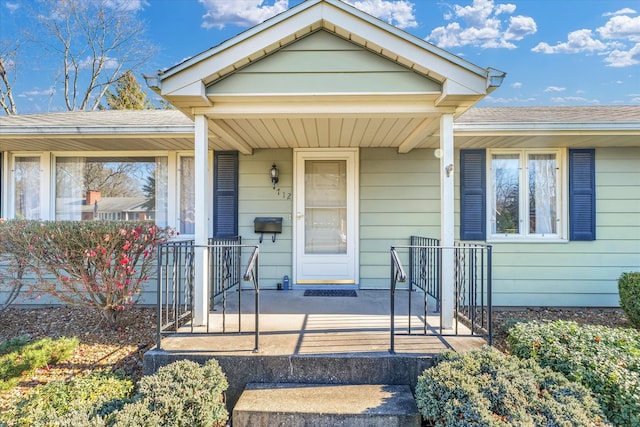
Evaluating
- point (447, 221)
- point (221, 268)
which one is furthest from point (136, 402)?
point (447, 221)

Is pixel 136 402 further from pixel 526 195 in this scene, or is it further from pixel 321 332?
pixel 526 195

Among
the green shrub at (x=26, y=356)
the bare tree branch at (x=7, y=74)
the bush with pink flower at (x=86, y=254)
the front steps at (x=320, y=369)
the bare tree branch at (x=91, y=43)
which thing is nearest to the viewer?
the front steps at (x=320, y=369)

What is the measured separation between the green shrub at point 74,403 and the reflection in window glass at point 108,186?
2982 mm

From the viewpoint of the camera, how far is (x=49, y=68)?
41.8 ft

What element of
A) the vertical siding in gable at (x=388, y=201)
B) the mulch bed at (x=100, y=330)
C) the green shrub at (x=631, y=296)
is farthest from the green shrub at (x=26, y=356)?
the green shrub at (x=631, y=296)

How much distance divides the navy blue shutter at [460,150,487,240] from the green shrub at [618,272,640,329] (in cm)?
165

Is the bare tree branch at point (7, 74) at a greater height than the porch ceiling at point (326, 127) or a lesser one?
greater

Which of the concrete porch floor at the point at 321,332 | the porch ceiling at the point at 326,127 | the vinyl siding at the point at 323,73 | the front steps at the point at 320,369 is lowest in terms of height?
the front steps at the point at 320,369

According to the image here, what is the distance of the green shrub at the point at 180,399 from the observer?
6.51 ft

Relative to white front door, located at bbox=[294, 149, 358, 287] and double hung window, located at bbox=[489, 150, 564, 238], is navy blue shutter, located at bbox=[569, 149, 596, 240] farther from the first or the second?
white front door, located at bbox=[294, 149, 358, 287]

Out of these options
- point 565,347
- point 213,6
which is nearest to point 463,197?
point 565,347

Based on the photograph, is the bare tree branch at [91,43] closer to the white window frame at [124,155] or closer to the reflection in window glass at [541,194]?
the white window frame at [124,155]

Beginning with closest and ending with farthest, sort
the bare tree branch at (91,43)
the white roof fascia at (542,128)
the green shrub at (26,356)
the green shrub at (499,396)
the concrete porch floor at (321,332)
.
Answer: the green shrub at (499,396)
the concrete porch floor at (321,332)
the green shrub at (26,356)
the white roof fascia at (542,128)
the bare tree branch at (91,43)

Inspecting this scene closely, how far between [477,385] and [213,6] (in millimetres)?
13927
